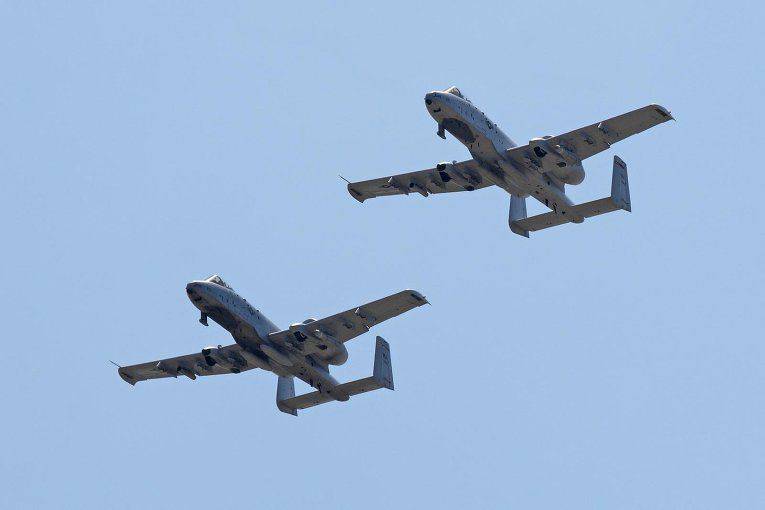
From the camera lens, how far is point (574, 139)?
4104 inches

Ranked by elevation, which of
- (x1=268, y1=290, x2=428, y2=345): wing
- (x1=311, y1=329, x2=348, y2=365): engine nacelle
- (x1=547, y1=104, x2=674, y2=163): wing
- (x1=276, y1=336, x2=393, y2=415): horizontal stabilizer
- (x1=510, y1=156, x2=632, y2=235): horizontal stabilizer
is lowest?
(x1=276, y1=336, x2=393, y2=415): horizontal stabilizer

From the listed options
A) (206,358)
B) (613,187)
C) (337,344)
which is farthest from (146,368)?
(613,187)

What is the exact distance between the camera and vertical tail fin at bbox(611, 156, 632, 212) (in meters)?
104

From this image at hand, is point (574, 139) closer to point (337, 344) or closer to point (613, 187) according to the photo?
point (613, 187)

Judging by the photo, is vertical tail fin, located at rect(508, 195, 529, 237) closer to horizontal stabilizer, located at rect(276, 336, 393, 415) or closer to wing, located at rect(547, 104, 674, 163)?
wing, located at rect(547, 104, 674, 163)

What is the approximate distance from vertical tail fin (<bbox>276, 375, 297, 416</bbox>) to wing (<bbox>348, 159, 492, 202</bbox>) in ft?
43.1

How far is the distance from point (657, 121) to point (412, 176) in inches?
648

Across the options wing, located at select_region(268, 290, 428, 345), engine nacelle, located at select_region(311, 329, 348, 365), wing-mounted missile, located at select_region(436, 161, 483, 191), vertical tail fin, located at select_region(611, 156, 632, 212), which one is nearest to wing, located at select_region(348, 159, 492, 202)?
wing-mounted missile, located at select_region(436, 161, 483, 191)

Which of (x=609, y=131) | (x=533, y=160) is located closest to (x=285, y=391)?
(x=533, y=160)

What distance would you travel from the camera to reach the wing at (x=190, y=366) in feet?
349

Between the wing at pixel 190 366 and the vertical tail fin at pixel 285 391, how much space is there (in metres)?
1.97

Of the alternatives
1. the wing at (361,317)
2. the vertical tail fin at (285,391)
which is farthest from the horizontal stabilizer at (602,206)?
Result: the vertical tail fin at (285,391)

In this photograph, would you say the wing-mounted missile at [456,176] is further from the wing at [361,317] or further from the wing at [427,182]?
the wing at [361,317]

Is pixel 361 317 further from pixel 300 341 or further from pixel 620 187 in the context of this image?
pixel 620 187
